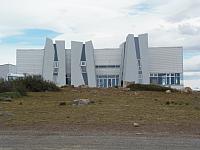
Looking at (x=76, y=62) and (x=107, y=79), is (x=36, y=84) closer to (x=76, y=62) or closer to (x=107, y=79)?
(x=76, y=62)

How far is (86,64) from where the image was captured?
94625 millimetres

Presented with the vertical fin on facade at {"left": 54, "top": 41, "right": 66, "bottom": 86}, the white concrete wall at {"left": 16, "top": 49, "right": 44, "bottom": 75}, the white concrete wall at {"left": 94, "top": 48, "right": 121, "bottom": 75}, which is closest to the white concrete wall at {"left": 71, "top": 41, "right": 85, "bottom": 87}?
the vertical fin on facade at {"left": 54, "top": 41, "right": 66, "bottom": 86}

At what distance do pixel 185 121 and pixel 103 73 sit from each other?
76894mm

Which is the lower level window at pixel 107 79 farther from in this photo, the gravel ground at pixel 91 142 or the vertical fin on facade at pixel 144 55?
the gravel ground at pixel 91 142

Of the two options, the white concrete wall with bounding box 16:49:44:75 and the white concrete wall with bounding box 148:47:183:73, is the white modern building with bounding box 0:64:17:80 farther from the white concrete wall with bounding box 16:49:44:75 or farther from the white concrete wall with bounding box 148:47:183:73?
the white concrete wall with bounding box 148:47:183:73

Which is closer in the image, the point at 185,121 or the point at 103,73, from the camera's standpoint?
the point at 185,121

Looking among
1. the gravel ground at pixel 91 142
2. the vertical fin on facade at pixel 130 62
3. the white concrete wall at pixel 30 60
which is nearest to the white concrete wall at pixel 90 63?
the vertical fin on facade at pixel 130 62

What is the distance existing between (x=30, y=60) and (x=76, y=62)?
11.1 metres

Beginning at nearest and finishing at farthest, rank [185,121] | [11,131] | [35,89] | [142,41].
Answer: [11,131] → [185,121] → [35,89] → [142,41]

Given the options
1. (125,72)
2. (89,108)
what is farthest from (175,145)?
(125,72)

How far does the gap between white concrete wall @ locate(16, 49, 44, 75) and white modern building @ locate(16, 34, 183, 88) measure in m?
1.20

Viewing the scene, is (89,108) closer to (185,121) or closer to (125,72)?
(185,121)

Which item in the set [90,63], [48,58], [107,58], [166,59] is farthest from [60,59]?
[166,59]

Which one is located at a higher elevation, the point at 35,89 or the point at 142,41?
the point at 142,41
